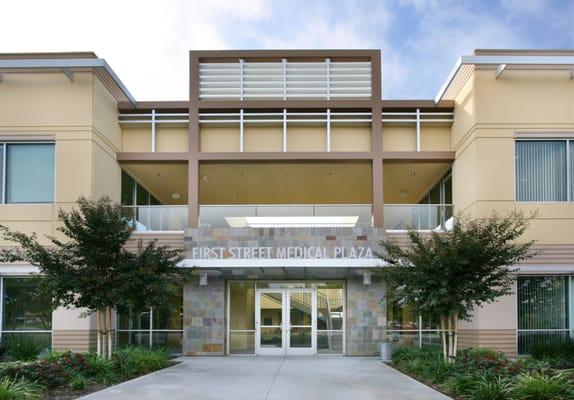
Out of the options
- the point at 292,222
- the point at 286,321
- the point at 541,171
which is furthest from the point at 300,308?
the point at 541,171

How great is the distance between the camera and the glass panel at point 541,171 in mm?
19375

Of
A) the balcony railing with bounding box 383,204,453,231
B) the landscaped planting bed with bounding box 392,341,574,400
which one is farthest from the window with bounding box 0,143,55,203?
the landscaped planting bed with bounding box 392,341,574,400

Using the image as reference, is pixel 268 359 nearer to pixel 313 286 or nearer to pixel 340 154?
pixel 313 286

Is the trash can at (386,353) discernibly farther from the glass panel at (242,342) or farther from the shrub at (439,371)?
the glass panel at (242,342)

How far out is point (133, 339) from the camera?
21156 mm

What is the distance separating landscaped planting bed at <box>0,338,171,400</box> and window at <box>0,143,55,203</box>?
4841 mm

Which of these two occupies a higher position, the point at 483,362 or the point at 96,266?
the point at 96,266

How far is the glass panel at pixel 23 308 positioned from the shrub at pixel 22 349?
0.73 metres

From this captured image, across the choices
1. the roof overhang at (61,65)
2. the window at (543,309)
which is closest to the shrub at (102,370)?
the roof overhang at (61,65)

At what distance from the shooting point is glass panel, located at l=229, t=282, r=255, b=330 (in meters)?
21.6

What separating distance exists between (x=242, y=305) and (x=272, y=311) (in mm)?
1025

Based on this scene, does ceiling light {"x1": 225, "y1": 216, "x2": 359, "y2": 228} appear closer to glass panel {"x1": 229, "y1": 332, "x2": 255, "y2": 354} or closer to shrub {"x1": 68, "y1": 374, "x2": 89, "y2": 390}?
glass panel {"x1": 229, "y1": 332, "x2": 255, "y2": 354}

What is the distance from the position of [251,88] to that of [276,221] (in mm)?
4616

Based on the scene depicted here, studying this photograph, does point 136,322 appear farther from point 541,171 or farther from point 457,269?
point 541,171
